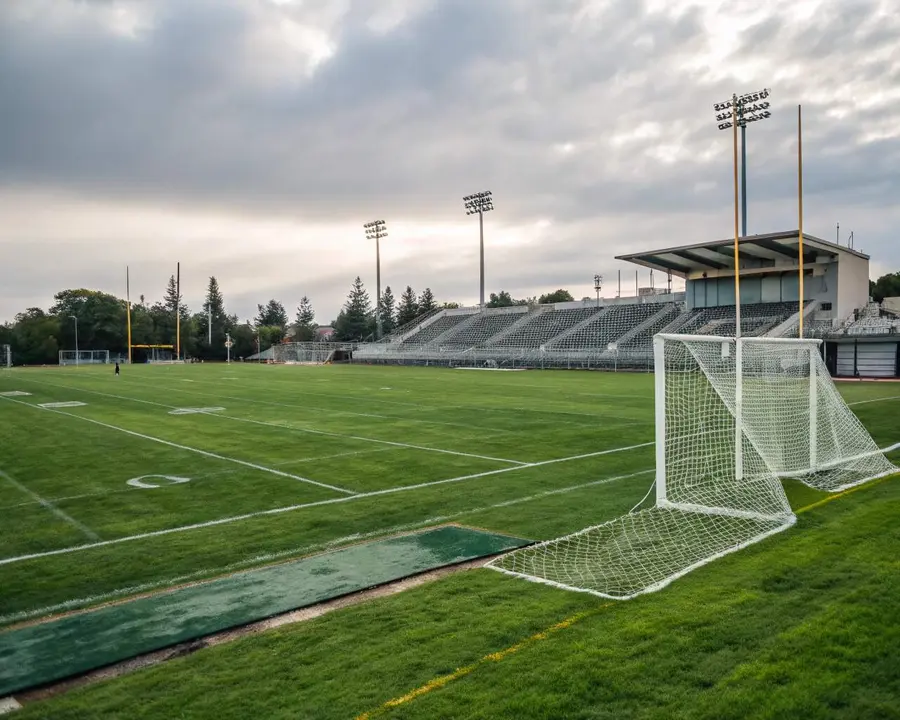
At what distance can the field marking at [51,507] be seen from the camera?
25.7 feet

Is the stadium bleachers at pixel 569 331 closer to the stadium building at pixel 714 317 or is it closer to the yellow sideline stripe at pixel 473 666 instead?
the stadium building at pixel 714 317

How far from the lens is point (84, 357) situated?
7994cm

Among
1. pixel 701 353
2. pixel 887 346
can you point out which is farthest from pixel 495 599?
pixel 887 346

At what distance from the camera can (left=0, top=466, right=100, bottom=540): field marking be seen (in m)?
7.83

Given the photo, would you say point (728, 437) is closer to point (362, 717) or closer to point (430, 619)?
point (430, 619)

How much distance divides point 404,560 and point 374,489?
3394mm

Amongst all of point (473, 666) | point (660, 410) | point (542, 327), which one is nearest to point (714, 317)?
point (542, 327)

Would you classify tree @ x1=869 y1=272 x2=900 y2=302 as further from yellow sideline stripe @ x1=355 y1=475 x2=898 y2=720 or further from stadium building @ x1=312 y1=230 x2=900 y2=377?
yellow sideline stripe @ x1=355 y1=475 x2=898 y2=720

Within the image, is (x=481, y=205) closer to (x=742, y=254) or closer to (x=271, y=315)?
(x=742, y=254)

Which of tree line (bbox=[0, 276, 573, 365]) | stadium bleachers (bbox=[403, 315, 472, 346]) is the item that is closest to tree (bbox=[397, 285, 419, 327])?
tree line (bbox=[0, 276, 573, 365])

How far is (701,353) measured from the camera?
9578 mm

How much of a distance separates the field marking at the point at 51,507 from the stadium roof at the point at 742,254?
3727cm

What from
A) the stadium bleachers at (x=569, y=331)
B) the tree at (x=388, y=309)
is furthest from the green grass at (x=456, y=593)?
the tree at (x=388, y=309)

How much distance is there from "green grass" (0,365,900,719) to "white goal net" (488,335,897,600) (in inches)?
14.7
